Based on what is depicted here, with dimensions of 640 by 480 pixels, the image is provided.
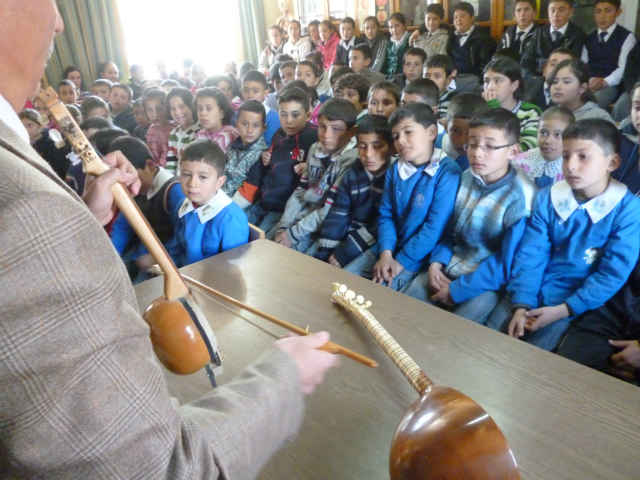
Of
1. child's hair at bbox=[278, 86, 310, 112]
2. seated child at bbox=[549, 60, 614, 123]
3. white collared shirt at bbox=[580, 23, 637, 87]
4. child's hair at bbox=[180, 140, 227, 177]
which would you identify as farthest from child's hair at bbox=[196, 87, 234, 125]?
white collared shirt at bbox=[580, 23, 637, 87]

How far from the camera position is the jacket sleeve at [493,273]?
6.02 ft

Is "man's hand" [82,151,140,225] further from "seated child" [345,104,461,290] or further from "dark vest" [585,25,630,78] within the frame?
"dark vest" [585,25,630,78]

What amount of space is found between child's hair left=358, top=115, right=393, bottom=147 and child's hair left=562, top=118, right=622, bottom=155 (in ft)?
2.89

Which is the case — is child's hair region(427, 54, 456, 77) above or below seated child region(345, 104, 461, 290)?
above

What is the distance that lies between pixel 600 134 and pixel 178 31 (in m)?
8.13

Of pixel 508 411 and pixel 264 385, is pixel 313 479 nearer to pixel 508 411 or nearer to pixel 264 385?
pixel 264 385

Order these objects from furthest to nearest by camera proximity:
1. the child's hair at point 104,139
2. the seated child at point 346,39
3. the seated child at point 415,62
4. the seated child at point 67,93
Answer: the seated child at point 346,39
the seated child at point 67,93
the seated child at point 415,62
the child's hair at point 104,139

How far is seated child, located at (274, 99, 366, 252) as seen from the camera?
2580 mm

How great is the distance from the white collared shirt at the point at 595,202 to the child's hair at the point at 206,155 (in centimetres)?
140

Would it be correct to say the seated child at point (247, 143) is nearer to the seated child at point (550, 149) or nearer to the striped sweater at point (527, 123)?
the striped sweater at point (527, 123)

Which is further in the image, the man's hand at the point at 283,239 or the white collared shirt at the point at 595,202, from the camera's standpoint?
the man's hand at the point at 283,239

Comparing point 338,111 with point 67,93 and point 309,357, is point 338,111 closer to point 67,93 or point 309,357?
point 309,357

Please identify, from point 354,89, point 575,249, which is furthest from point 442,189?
point 354,89

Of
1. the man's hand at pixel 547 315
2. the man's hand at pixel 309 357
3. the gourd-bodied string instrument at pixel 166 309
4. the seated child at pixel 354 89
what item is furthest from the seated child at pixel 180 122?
the man's hand at pixel 309 357
